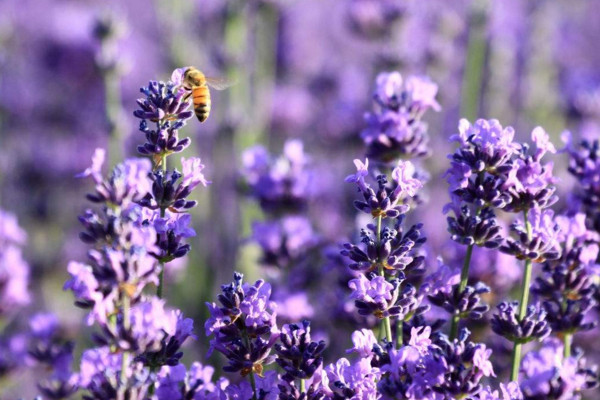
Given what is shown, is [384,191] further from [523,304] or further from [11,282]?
[11,282]

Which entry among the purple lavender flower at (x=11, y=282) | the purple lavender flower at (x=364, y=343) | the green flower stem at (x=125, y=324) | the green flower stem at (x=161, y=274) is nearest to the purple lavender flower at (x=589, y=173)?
the purple lavender flower at (x=364, y=343)

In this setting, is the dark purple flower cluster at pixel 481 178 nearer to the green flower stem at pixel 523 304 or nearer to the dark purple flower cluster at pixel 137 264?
the green flower stem at pixel 523 304

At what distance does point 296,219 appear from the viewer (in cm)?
235

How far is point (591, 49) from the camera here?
5.77m

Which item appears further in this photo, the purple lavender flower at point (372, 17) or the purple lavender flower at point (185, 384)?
the purple lavender flower at point (372, 17)

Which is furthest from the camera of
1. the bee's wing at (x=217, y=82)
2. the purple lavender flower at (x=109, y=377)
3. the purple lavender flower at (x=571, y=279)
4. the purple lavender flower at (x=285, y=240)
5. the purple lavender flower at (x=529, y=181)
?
the purple lavender flower at (x=285, y=240)

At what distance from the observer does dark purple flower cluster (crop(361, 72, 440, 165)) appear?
5.95 feet

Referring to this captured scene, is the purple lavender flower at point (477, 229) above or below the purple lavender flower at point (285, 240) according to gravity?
below

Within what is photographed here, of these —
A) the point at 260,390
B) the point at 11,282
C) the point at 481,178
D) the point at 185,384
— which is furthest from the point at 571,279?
the point at 11,282

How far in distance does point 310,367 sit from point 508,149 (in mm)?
511

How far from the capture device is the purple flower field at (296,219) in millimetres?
1325

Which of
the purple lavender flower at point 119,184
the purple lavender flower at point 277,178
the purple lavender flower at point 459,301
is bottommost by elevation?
the purple lavender flower at point 459,301

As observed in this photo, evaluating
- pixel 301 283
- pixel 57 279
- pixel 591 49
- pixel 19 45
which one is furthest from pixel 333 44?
pixel 301 283

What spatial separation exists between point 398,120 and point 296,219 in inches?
24.9
